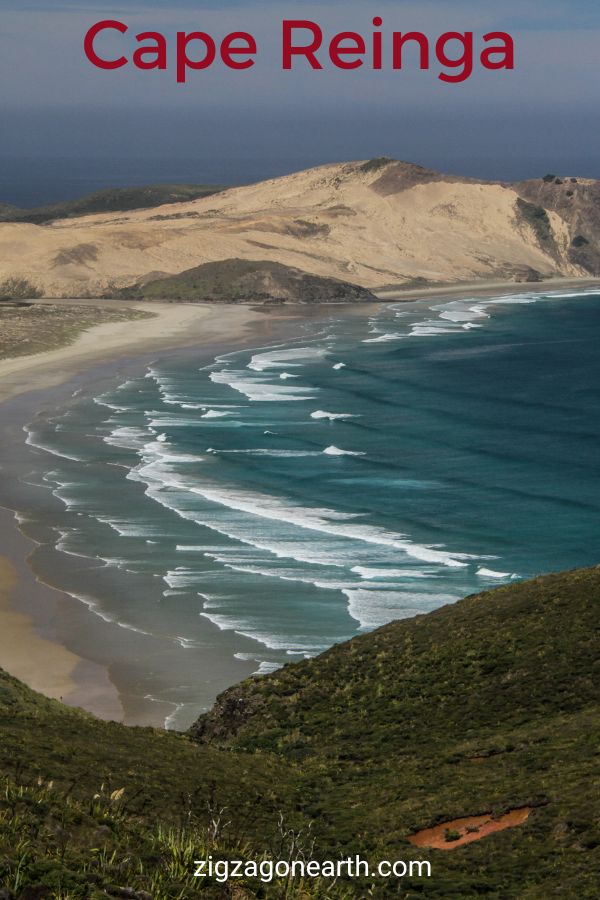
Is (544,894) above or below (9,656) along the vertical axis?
above

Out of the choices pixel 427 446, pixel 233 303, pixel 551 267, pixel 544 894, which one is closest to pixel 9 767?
pixel 544 894

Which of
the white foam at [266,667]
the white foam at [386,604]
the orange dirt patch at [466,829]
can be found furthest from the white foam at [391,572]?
the orange dirt patch at [466,829]

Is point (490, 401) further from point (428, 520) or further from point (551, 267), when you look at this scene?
point (551, 267)

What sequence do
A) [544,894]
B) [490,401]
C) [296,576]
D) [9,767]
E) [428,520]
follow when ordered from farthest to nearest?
[490,401]
[428,520]
[296,576]
[9,767]
[544,894]

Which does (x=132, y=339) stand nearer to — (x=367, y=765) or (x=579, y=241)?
(x=367, y=765)

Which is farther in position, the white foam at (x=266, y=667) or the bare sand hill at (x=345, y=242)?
the bare sand hill at (x=345, y=242)

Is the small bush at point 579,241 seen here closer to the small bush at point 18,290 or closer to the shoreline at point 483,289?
the shoreline at point 483,289
